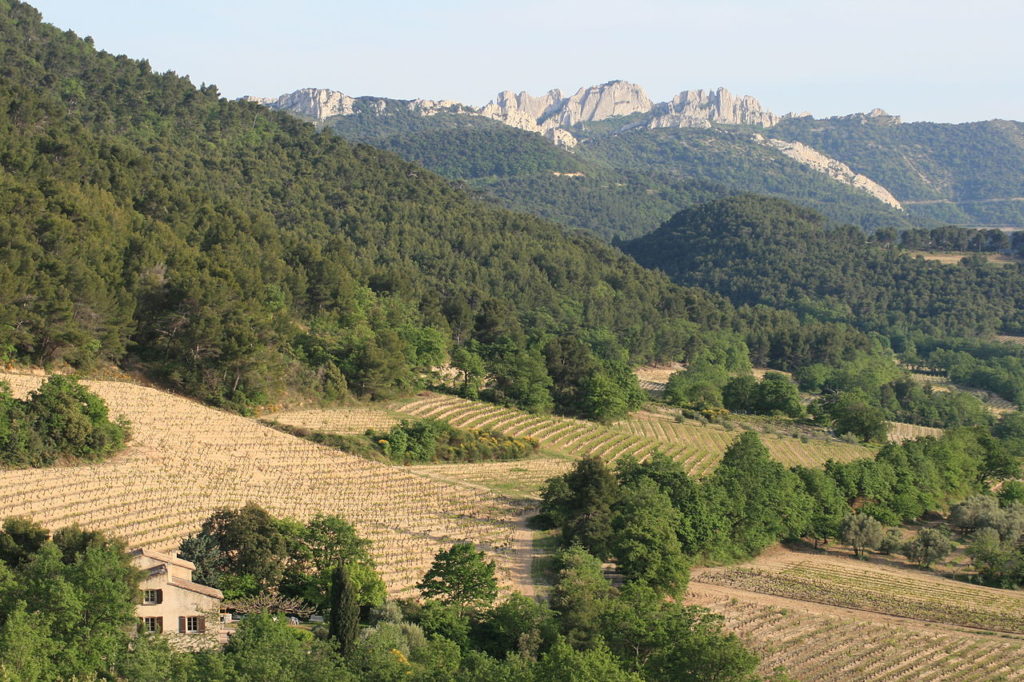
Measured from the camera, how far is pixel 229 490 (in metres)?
34.2

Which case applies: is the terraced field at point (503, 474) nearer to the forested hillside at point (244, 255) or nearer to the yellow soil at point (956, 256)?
the forested hillside at point (244, 255)

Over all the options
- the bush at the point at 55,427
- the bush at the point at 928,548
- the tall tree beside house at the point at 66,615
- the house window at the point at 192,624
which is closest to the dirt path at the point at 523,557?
the house window at the point at 192,624

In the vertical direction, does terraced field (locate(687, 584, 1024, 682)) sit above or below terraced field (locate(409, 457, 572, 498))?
below

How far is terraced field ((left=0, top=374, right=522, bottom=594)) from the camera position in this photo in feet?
96.5

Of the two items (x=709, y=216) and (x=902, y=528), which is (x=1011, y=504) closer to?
(x=902, y=528)

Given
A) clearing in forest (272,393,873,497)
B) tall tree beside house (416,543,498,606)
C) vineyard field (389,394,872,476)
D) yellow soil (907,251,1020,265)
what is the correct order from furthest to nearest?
yellow soil (907,251,1020,265), vineyard field (389,394,872,476), clearing in forest (272,393,873,497), tall tree beside house (416,543,498,606)

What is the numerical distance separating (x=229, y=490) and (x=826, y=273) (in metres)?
116

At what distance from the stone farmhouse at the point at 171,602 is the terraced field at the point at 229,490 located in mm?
4723

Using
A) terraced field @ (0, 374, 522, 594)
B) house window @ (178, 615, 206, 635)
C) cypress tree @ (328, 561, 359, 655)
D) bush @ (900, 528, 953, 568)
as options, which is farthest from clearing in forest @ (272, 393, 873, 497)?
house window @ (178, 615, 206, 635)

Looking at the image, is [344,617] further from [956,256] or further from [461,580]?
[956,256]

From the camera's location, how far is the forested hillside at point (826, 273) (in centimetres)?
12381

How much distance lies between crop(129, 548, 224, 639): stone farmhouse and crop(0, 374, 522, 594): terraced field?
186 inches

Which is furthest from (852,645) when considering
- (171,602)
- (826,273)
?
(826,273)

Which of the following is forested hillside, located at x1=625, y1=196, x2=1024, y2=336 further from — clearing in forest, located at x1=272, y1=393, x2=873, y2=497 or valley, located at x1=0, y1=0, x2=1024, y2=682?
clearing in forest, located at x1=272, y1=393, x2=873, y2=497
